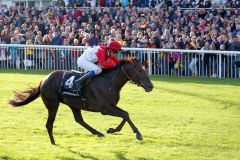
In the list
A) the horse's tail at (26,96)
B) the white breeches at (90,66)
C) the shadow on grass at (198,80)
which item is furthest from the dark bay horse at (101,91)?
the shadow on grass at (198,80)

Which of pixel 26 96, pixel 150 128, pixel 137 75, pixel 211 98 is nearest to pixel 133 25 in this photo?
pixel 211 98

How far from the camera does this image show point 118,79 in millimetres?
11375

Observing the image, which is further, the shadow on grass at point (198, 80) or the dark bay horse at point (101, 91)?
the shadow on grass at point (198, 80)

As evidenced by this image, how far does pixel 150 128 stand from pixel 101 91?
1.78 m

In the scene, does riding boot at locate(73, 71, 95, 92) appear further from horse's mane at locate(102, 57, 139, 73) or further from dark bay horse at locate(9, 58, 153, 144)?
horse's mane at locate(102, 57, 139, 73)

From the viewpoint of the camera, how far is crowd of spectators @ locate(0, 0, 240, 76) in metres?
20.9

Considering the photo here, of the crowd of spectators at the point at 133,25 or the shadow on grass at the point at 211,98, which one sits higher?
the crowd of spectators at the point at 133,25

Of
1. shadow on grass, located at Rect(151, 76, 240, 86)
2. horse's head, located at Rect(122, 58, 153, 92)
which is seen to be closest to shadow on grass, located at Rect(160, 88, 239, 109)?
shadow on grass, located at Rect(151, 76, 240, 86)

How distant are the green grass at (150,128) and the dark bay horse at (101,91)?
19.0 inches

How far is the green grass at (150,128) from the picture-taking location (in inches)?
414

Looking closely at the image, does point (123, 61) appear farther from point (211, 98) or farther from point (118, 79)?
point (211, 98)

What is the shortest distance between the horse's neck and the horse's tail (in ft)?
4.62

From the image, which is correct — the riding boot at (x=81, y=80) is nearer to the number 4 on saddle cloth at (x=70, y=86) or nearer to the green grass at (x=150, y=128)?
the number 4 on saddle cloth at (x=70, y=86)

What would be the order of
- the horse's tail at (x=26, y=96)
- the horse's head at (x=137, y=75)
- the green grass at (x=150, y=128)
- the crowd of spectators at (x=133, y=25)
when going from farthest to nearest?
the crowd of spectators at (x=133, y=25) → the horse's tail at (x=26, y=96) → the horse's head at (x=137, y=75) → the green grass at (x=150, y=128)
